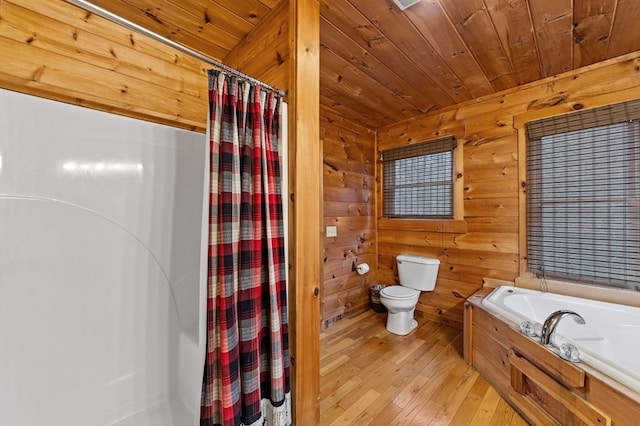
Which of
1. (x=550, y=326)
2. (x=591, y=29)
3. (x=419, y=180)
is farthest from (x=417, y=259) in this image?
(x=591, y=29)

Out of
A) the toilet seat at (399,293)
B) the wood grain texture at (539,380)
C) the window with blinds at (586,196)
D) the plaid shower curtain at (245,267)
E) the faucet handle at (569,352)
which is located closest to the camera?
the plaid shower curtain at (245,267)

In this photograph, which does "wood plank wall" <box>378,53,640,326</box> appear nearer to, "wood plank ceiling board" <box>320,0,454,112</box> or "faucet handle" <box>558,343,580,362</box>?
"wood plank ceiling board" <box>320,0,454,112</box>

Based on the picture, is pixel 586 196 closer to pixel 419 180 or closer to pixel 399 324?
pixel 419 180

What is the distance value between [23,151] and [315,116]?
3.97ft

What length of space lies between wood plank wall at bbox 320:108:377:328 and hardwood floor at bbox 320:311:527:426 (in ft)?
1.38

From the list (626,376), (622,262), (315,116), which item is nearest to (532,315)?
(622,262)

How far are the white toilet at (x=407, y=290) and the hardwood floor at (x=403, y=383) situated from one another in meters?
0.12

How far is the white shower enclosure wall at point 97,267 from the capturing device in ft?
3.25

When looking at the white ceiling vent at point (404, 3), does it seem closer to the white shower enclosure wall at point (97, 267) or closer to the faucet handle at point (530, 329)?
the white shower enclosure wall at point (97, 267)

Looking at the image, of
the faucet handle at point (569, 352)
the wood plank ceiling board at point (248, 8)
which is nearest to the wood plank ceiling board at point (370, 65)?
the wood plank ceiling board at point (248, 8)

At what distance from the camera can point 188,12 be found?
4.39 ft

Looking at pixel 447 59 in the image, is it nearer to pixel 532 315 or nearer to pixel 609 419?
pixel 532 315

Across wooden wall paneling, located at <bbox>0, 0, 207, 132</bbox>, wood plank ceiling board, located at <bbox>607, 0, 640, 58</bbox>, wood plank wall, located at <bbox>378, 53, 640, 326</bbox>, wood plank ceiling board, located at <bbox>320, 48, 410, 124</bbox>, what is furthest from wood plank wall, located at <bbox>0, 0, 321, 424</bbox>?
wood plank wall, located at <bbox>378, 53, 640, 326</bbox>

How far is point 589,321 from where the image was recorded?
5.62 feet
